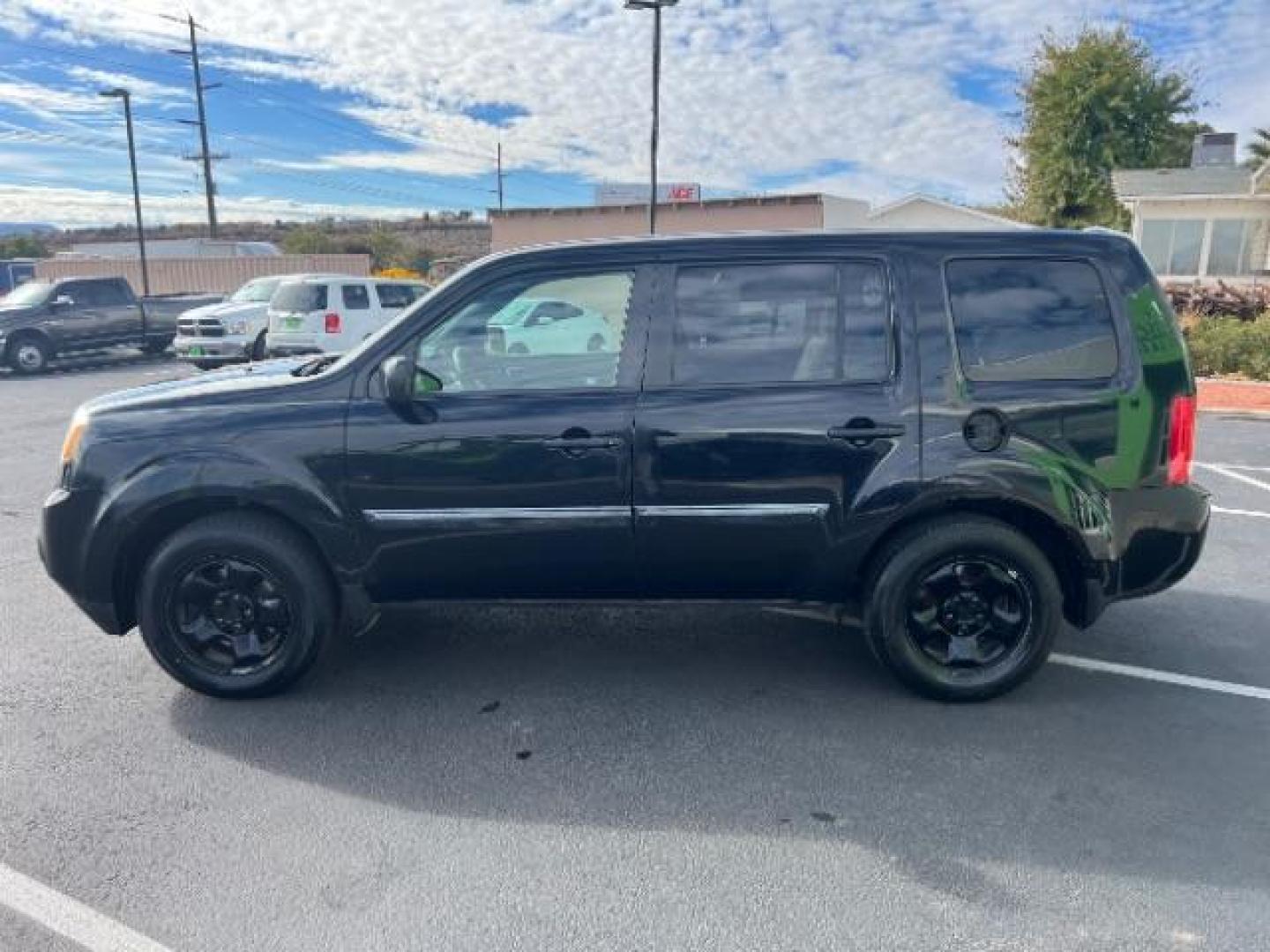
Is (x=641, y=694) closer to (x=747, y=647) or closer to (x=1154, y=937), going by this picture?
(x=747, y=647)

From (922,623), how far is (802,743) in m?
0.73

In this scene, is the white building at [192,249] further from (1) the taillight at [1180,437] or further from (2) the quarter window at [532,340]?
(1) the taillight at [1180,437]

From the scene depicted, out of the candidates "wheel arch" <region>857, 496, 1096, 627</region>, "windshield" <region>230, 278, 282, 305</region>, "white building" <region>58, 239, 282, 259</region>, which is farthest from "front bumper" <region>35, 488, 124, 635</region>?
"white building" <region>58, 239, 282, 259</region>

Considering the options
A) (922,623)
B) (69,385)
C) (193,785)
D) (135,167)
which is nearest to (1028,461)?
(922,623)

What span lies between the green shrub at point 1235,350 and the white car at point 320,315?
1297 centimetres

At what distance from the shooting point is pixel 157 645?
358 centimetres

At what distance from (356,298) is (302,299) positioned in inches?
35.3

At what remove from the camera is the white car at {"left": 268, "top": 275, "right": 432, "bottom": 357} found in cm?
1459

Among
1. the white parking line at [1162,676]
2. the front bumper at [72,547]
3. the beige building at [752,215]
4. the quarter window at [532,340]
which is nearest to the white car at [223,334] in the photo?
the front bumper at [72,547]

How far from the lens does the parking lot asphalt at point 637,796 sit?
2.41 meters

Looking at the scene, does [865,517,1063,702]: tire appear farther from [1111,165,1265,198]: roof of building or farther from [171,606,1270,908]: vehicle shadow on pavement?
[1111,165,1265,198]: roof of building

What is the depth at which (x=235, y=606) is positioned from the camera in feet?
11.8

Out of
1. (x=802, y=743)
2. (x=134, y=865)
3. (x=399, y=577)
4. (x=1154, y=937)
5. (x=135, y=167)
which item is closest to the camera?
(x=1154, y=937)

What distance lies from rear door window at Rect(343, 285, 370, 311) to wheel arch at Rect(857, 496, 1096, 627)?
13167 millimetres
